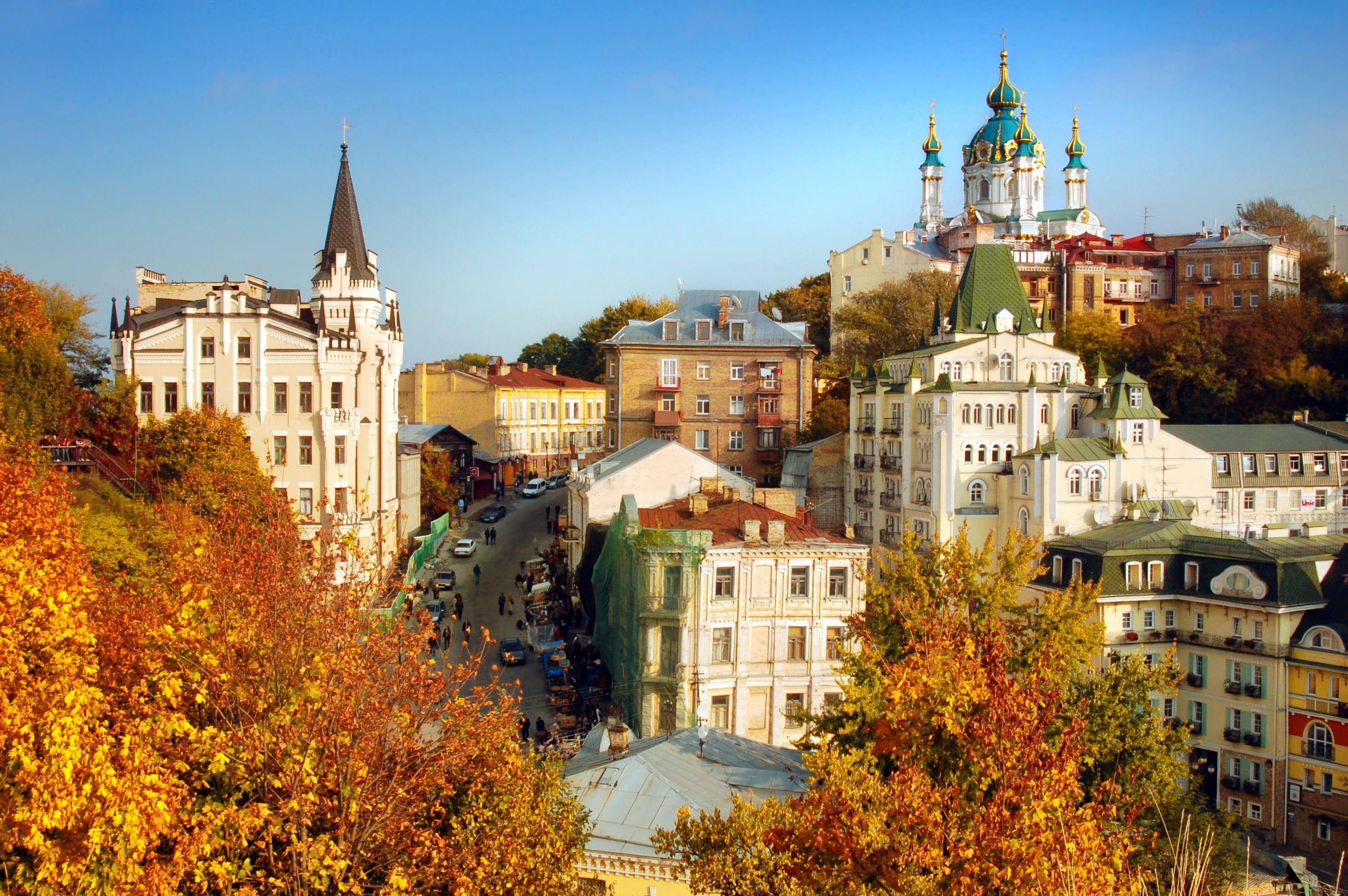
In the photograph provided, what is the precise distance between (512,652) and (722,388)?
28.3 metres

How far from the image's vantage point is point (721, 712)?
109 ft

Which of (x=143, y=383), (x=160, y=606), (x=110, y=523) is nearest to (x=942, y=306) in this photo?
(x=143, y=383)

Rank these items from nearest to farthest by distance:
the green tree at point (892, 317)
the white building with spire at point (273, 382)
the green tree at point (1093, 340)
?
the white building with spire at point (273, 382), the green tree at point (1093, 340), the green tree at point (892, 317)

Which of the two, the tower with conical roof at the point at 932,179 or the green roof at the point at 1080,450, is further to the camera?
the tower with conical roof at the point at 932,179

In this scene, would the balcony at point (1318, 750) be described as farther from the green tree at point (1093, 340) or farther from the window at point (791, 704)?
the green tree at point (1093, 340)

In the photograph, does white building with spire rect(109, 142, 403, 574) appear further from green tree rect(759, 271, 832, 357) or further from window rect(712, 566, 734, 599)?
green tree rect(759, 271, 832, 357)

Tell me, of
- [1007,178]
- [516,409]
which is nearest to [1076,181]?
[1007,178]

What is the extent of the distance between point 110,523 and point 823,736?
18.4m

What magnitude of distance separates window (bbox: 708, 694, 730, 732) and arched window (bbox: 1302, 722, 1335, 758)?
1643cm

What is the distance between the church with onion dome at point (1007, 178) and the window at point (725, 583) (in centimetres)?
7191

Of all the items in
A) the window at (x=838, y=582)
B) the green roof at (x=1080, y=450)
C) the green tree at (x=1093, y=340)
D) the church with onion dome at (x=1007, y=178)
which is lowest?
the window at (x=838, y=582)

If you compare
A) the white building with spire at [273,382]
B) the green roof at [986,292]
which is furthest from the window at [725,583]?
the green roof at [986,292]

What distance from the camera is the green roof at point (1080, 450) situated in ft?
156

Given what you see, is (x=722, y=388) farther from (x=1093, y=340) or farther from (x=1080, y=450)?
(x=1080, y=450)
